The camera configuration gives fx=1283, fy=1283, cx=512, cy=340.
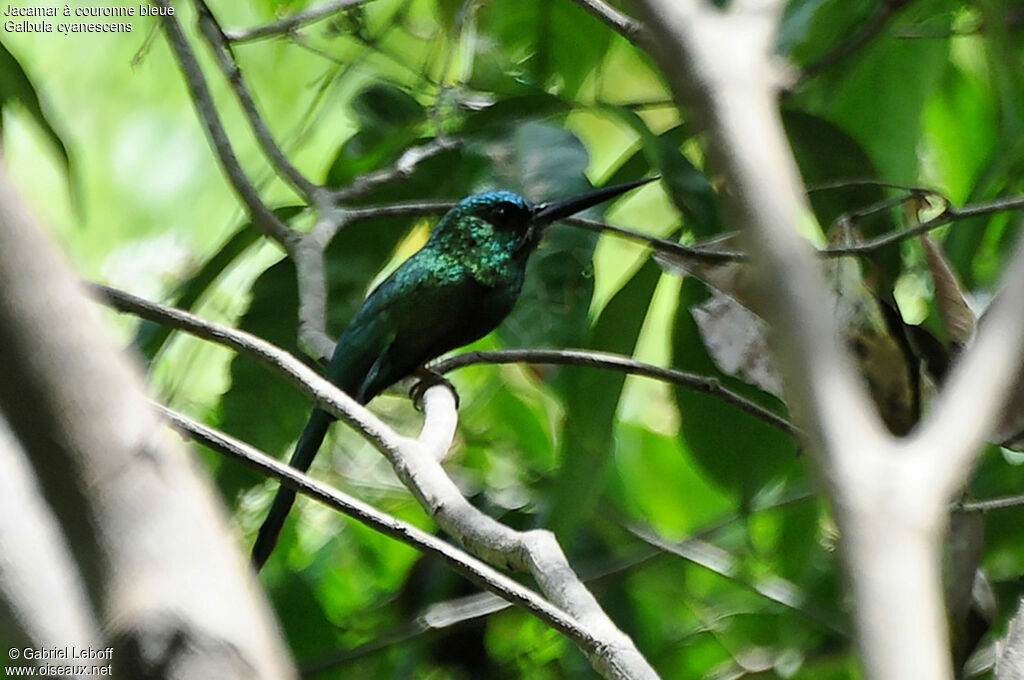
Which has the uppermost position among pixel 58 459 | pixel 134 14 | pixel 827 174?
pixel 134 14

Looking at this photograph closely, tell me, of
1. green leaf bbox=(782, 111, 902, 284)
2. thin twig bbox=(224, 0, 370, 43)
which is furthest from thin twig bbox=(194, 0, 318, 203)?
green leaf bbox=(782, 111, 902, 284)

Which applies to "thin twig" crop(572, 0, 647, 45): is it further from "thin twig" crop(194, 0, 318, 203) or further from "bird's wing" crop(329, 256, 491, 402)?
"bird's wing" crop(329, 256, 491, 402)

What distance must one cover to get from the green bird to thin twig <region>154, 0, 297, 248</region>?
276 mm

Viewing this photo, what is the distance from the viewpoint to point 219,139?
1.79 metres

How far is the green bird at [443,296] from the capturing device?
2.08 m

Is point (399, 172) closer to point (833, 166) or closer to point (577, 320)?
point (577, 320)

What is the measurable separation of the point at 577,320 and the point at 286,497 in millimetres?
529

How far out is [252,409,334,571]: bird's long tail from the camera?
1.80 meters

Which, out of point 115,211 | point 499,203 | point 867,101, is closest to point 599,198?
point 867,101

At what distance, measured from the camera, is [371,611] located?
2.07m

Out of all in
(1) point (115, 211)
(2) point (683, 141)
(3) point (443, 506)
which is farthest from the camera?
(1) point (115, 211)

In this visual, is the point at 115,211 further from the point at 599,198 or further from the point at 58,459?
the point at 58,459

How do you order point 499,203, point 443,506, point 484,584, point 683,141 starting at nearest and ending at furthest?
1. point 484,584
2. point 443,506
3. point 683,141
4. point 499,203

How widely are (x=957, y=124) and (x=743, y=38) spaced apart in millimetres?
1581
